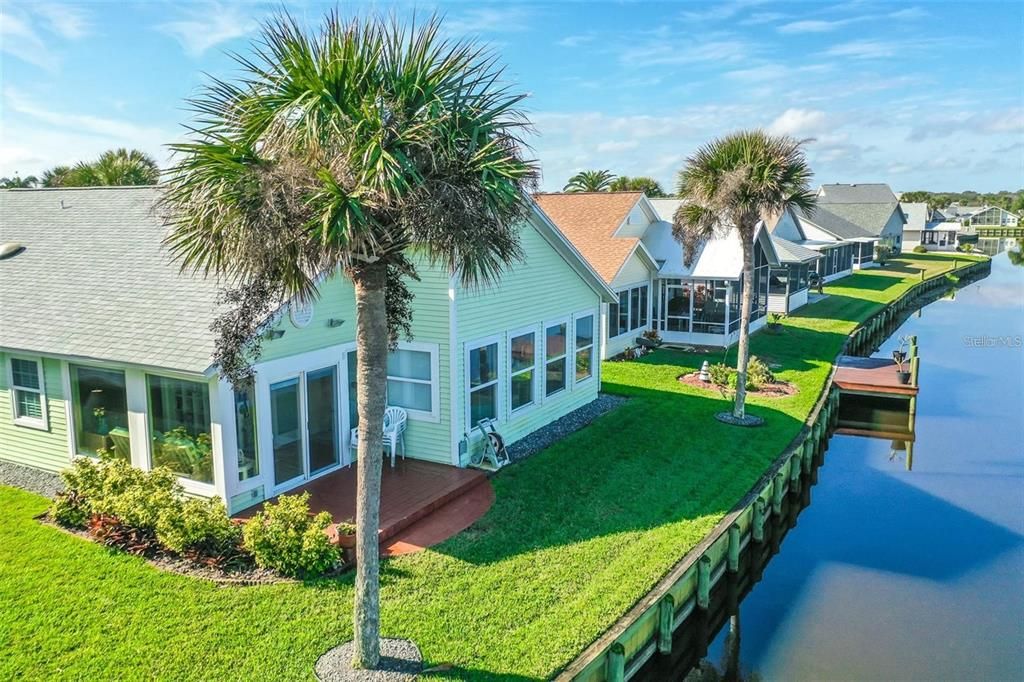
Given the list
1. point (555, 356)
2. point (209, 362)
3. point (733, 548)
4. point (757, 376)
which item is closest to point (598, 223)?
point (757, 376)

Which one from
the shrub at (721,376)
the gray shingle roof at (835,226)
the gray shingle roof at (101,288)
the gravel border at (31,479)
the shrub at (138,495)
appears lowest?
the gravel border at (31,479)

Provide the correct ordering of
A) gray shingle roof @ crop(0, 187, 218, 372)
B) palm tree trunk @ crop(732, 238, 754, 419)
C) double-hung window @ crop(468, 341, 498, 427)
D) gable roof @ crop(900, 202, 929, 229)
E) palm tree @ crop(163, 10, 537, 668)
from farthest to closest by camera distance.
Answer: gable roof @ crop(900, 202, 929, 229), palm tree trunk @ crop(732, 238, 754, 419), double-hung window @ crop(468, 341, 498, 427), gray shingle roof @ crop(0, 187, 218, 372), palm tree @ crop(163, 10, 537, 668)

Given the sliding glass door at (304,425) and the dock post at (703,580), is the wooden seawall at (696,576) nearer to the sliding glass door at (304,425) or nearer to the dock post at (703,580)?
the dock post at (703,580)

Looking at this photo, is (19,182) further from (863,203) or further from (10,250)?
(863,203)

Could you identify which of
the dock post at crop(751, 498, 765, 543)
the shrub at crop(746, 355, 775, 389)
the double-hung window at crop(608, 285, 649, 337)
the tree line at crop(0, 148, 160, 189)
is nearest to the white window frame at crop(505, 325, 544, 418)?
the dock post at crop(751, 498, 765, 543)

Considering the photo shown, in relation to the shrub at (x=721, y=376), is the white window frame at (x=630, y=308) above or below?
above

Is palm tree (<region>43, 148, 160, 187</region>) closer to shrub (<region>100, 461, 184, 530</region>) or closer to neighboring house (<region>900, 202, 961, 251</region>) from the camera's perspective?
→ shrub (<region>100, 461, 184, 530</region>)

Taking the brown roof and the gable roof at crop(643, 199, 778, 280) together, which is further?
the gable roof at crop(643, 199, 778, 280)

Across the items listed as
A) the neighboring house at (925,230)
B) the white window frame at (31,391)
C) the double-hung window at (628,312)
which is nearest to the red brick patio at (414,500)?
the white window frame at (31,391)
